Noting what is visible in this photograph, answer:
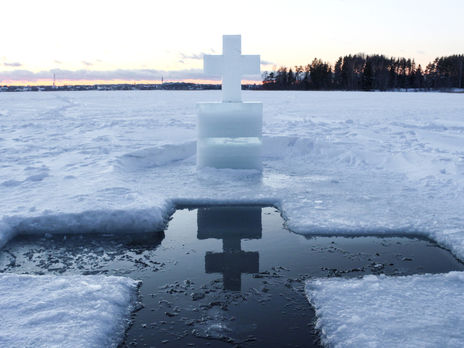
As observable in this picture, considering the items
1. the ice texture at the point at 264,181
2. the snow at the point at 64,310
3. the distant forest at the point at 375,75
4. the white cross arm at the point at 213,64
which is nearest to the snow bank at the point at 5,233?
the ice texture at the point at 264,181

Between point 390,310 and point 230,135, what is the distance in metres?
4.81

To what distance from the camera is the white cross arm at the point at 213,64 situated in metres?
7.29

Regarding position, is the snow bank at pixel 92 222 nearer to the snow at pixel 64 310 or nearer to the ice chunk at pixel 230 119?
the snow at pixel 64 310

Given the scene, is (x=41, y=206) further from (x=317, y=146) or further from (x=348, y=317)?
(x=317, y=146)

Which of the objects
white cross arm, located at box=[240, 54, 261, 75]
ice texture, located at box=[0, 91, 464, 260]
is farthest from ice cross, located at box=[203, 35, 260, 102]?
ice texture, located at box=[0, 91, 464, 260]

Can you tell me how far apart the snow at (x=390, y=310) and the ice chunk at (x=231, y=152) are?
4.13m

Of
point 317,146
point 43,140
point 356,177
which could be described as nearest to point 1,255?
point 356,177

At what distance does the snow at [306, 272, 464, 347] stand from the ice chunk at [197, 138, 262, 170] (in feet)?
13.6

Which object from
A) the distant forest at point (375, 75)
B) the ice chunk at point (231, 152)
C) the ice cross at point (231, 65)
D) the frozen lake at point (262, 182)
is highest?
the distant forest at point (375, 75)

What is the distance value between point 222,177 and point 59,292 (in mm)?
4094

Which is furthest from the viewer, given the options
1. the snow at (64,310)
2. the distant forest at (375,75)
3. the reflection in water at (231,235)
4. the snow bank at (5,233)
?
the distant forest at (375,75)

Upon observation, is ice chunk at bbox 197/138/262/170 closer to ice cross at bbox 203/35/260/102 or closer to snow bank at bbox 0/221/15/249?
Answer: ice cross at bbox 203/35/260/102

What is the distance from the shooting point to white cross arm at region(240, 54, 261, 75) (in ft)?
24.3

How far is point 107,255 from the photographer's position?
4.17m
